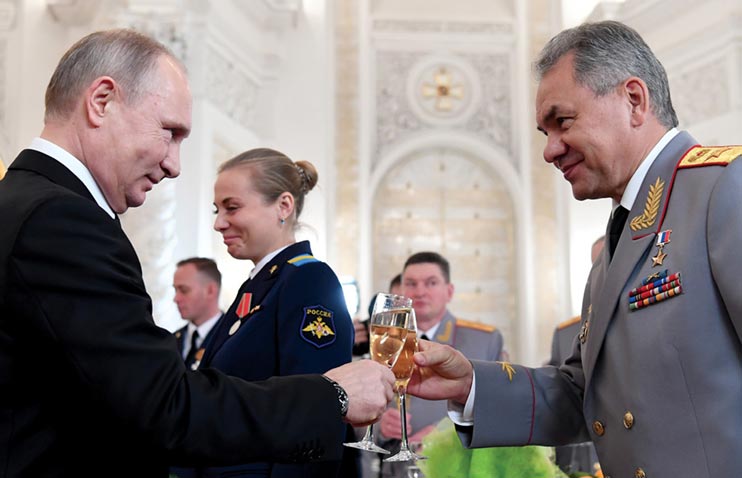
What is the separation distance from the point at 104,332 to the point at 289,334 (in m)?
0.94

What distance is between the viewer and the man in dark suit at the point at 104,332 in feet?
4.13

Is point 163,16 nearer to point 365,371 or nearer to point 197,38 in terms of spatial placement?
point 197,38

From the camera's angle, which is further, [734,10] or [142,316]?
[734,10]

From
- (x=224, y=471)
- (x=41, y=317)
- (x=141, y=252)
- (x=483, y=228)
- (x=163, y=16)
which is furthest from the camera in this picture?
(x=483, y=228)

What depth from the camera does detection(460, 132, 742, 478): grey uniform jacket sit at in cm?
150

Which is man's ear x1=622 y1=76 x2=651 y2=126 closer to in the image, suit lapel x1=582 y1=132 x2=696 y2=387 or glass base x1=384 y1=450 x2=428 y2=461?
suit lapel x1=582 y1=132 x2=696 y2=387

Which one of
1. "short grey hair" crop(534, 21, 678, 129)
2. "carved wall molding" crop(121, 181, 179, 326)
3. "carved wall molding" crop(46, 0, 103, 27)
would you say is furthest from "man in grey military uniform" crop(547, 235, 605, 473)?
"carved wall molding" crop(46, 0, 103, 27)

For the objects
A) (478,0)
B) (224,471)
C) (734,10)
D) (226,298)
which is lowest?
(224,471)

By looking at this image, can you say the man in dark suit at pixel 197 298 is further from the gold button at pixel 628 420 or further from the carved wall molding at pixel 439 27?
the carved wall molding at pixel 439 27

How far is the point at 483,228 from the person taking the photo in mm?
10016

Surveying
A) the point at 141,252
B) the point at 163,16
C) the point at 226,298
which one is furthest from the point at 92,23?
the point at 226,298

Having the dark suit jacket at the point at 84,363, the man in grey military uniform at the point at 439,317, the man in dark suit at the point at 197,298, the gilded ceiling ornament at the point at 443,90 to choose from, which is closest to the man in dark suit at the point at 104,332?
the dark suit jacket at the point at 84,363

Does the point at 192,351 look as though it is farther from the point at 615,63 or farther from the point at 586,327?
the point at 615,63

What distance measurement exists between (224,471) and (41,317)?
1.02m
